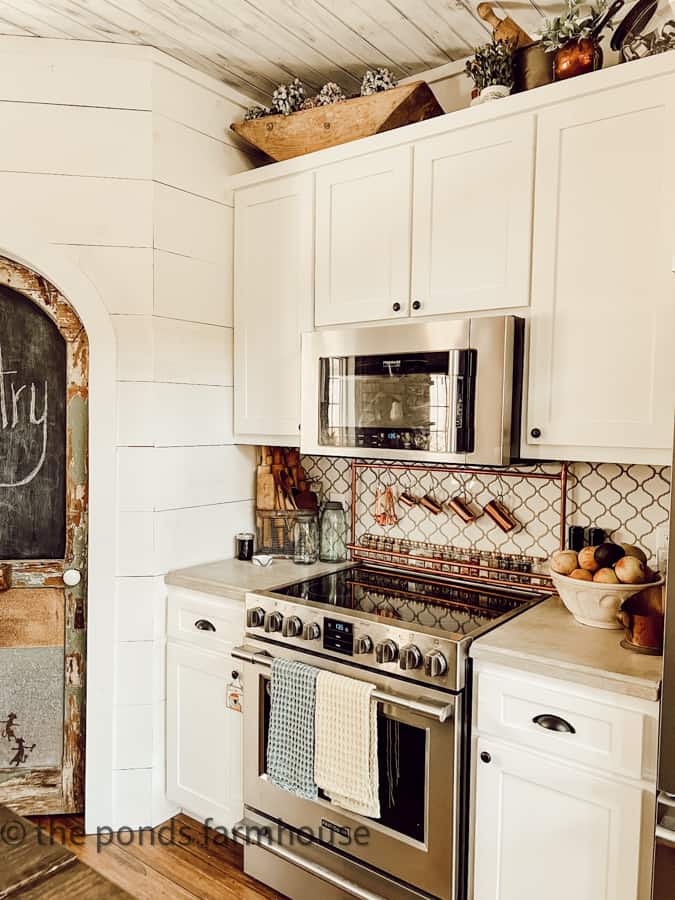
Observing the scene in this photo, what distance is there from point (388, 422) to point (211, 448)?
84cm

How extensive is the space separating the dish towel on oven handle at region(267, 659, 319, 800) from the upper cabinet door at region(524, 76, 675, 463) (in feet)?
3.20

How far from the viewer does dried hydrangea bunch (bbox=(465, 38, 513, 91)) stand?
2.07 meters

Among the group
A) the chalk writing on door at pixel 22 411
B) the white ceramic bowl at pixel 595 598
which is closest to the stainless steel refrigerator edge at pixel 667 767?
the white ceramic bowl at pixel 595 598

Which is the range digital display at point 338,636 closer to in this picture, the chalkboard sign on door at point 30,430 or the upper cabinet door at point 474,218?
the upper cabinet door at point 474,218

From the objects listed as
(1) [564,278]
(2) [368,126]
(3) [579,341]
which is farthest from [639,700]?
(2) [368,126]

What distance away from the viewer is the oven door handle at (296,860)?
6.59 feet

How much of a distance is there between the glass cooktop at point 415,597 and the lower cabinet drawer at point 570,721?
19 cm

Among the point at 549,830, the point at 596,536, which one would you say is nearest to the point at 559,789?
the point at 549,830

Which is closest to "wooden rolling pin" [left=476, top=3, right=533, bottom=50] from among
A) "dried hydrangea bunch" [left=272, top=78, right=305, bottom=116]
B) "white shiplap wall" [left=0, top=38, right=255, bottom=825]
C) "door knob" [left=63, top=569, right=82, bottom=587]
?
"dried hydrangea bunch" [left=272, top=78, right=305, bottom=116]

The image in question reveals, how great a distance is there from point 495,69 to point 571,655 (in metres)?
1.71

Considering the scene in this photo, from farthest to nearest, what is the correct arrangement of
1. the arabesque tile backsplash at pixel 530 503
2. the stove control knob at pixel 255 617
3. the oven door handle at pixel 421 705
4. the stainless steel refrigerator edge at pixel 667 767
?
the stove control knob at pixel 255 617, the arabesque tile backsplash at pixel 530 503, the oven door handle at pixel 421 705, the stainless steel refrigerator edge at pixel 667 767

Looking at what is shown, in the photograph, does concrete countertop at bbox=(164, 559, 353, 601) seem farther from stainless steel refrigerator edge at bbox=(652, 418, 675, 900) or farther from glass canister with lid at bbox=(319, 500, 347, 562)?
stainless steel refrigerator edge at bbox=(652, 418, 675, 900)

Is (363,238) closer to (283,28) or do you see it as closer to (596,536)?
(283,28)

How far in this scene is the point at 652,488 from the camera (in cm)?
211
